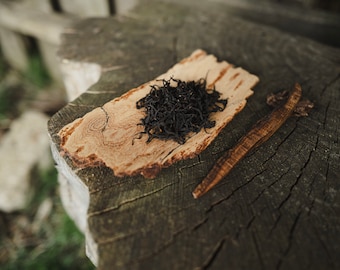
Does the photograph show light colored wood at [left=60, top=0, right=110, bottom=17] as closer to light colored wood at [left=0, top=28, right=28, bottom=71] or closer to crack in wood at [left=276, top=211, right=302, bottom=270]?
light colored wood at [left=0, top=28, right=28, bottom=71]

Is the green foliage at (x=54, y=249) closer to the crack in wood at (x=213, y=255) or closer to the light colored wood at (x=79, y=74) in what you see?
the light colored wood at (x=79, y=74)

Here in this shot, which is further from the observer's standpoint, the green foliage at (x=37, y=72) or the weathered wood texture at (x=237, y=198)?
the green foliage at (x=37, y=72)

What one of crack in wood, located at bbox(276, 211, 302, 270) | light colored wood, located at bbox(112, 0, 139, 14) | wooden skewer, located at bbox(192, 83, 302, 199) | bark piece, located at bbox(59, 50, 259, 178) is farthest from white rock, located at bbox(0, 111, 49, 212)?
crack in wood, located at bbox(276, 211, 302, 270)

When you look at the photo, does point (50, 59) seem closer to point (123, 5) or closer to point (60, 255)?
point (123, 5)

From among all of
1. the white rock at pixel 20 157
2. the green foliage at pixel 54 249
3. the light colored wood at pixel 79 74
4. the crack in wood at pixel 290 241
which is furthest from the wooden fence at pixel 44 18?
the crack in wood at pixel 290 241

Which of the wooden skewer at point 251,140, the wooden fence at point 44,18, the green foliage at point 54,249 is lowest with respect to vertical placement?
the green foliage at point 54,249

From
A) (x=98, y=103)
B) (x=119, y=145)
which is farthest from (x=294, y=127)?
(x=98, y=103)

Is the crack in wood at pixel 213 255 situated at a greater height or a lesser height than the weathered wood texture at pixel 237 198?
lesser
